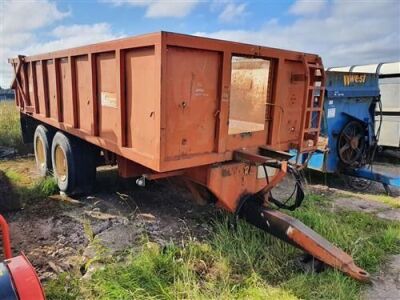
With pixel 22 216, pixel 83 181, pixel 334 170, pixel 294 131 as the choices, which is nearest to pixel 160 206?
pixel 83 181

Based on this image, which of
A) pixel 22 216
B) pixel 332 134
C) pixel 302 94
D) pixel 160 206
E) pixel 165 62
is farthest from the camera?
pixel 332 134

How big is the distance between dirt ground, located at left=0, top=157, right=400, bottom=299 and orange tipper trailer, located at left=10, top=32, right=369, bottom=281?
0.56 m

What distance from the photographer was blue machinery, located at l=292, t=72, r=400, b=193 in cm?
621

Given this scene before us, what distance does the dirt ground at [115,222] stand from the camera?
3449mm

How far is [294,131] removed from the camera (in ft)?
13.3

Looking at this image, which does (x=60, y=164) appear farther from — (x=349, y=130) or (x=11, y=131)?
(x=349, y=130)

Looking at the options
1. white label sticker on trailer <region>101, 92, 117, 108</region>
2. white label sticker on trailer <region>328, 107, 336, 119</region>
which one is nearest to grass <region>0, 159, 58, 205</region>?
white label sticker on trailer <region>101, 92, 117, 108</region>

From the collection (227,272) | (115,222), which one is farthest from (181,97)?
(115,222)

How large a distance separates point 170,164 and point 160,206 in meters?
2.14

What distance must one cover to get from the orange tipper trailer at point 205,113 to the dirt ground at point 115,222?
0.56 metres

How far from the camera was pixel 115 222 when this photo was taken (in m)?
4.34

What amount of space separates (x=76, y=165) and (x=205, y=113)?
2.56m

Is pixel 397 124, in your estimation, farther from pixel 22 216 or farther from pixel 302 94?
pixel 22 216

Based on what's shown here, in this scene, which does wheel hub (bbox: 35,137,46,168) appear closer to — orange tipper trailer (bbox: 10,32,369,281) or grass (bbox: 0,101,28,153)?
orange tipper trailer (bbox: 10,32,369,281)
